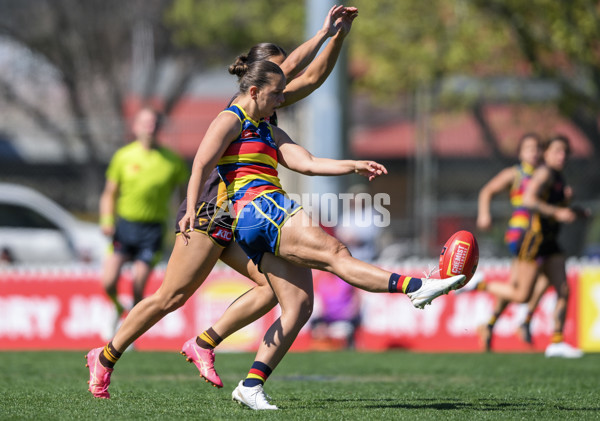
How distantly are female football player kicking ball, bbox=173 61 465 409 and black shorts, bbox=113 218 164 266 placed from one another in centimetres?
461

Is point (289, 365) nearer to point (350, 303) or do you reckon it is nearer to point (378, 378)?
point (378, 378)

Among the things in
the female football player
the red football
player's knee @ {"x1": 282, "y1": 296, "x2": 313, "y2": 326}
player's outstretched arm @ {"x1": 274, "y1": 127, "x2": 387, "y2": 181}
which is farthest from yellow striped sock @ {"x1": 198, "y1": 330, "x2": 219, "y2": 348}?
the female football player

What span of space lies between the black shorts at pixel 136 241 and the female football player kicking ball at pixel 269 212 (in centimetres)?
461

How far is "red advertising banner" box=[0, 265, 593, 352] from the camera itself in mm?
12164

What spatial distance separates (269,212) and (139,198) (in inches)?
200

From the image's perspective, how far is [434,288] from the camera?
4988 millimetres

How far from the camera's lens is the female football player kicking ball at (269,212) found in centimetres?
523

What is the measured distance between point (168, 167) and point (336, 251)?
17.2 feet

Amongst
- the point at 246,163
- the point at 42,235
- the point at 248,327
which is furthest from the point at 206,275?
the point at 42,235

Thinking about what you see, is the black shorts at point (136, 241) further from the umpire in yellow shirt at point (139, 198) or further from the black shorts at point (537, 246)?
the black shorts at point (537, 246)

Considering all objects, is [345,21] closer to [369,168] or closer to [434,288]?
[369,168]

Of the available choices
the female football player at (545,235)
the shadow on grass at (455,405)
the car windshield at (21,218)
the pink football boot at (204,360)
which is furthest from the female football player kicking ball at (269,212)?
the car windshield at (21,218)

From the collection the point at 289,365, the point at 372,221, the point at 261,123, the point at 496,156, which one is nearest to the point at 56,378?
the point at 289,365

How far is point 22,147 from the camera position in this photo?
730 inches
